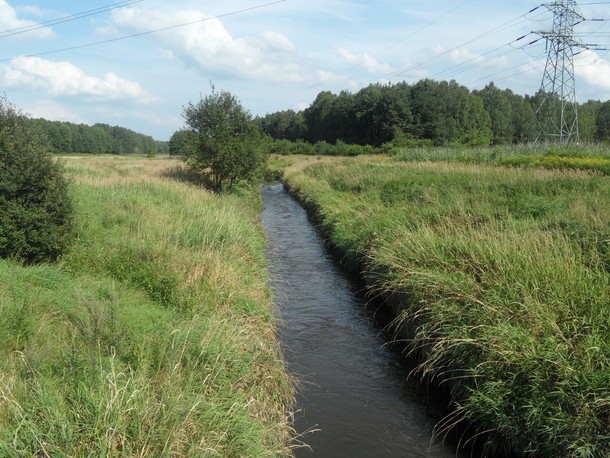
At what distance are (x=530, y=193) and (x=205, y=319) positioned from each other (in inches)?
495

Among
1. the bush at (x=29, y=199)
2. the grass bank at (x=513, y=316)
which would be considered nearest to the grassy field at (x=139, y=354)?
the bush at (x=29, y=199)

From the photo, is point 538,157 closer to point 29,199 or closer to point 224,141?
point 224,141

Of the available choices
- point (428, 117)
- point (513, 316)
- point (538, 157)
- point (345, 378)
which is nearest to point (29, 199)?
point (345, 378)

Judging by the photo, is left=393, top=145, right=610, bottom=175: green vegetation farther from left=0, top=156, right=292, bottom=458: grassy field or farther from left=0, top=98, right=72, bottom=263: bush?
left=0, top=98, right=72, bottom=263: bush

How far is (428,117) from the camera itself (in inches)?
3014

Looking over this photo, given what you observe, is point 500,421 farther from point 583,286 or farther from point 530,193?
point 530,193

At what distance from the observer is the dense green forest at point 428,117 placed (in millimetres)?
75750

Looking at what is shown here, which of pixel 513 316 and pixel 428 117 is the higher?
pixel 428 117

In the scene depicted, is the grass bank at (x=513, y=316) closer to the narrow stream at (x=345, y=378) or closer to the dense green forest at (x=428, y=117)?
the narrow stream at (x=345, y=378)

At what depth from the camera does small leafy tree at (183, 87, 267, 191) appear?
2514 centimetres

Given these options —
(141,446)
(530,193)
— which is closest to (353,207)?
(530,193)

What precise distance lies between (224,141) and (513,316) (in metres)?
20.3

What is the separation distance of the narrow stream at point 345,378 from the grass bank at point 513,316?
19.3 inches

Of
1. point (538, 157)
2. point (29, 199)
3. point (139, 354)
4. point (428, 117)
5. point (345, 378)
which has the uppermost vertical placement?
point (428, 117)
